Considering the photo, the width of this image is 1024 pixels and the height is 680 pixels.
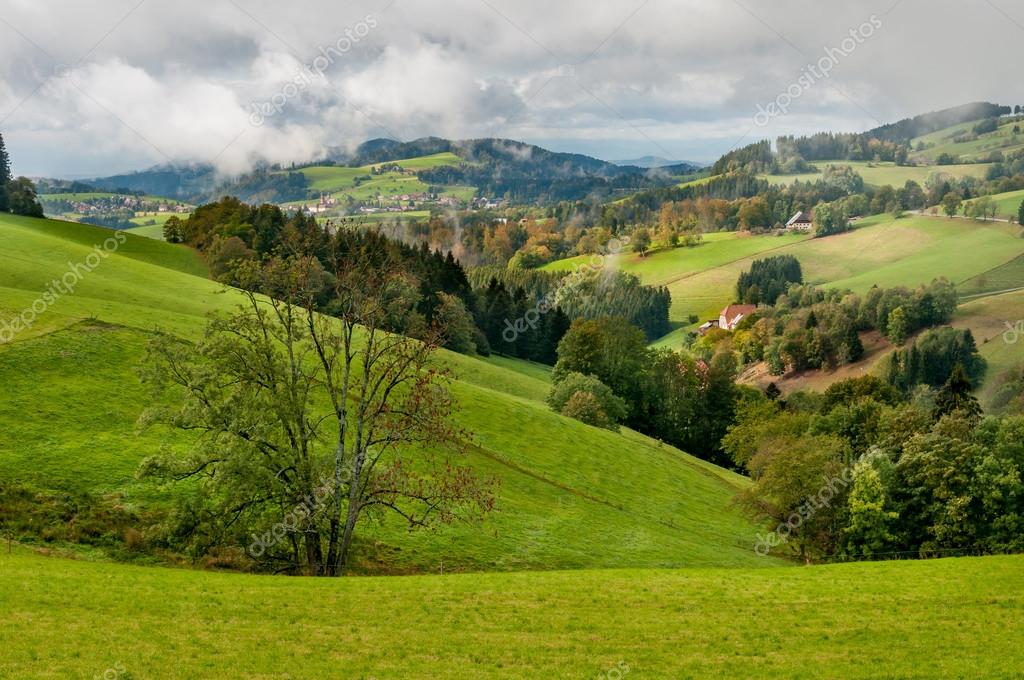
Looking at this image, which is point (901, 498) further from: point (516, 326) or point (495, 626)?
point (516, 326)

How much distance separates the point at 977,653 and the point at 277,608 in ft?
81.8

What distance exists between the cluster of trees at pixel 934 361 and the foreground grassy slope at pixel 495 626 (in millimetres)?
157692

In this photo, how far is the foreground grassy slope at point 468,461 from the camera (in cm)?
4147

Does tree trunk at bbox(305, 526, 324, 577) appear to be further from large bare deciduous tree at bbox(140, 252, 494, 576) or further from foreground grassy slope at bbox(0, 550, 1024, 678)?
foreground grassy slope at bbox(0, 550, 1024, 678)

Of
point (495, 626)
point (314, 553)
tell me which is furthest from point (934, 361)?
point (495, 626)

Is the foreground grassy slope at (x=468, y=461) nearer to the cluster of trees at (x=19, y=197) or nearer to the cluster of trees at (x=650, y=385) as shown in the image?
the cluster of trees at (x=650, y=385)

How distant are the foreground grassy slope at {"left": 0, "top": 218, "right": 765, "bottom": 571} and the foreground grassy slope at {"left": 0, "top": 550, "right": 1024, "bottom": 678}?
759cm

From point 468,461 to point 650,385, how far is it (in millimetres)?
60557

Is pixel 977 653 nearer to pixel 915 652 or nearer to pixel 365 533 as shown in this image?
pixel 915 652

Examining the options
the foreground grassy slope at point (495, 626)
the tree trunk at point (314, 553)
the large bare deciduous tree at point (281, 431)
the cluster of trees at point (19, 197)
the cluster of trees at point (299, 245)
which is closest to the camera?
the foreground grassy slope at point (495, 626)

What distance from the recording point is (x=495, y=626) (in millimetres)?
28797

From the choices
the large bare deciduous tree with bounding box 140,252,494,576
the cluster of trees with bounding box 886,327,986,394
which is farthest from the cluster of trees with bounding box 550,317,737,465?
the cluster of trees with bounding box 886,327,986,394

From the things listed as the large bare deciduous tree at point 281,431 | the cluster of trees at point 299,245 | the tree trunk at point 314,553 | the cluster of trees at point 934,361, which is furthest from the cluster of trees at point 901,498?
the cluster of trees at point 934,361

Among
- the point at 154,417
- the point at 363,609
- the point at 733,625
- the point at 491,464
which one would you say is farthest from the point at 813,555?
the point at 154,417
